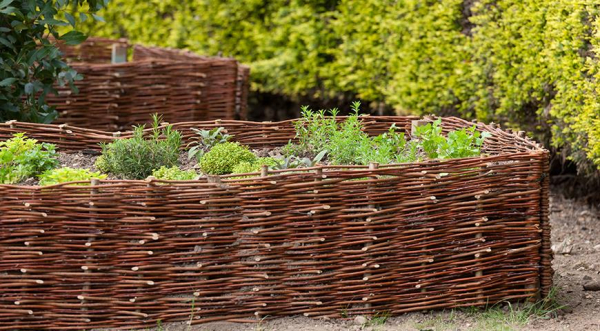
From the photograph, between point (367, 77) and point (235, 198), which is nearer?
point (235, 198)

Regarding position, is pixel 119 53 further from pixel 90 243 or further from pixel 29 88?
pixel 90 243

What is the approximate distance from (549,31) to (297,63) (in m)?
3.39

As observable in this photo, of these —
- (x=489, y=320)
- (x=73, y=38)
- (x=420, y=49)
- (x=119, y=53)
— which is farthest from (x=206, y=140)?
(x=119, y=53)

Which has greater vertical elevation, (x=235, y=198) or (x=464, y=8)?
(x=464, y=8)

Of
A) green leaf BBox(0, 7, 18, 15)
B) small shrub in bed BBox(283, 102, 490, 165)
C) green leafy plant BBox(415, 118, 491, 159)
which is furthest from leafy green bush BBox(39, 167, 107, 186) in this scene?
green leafy plant BBox(415, 118, 491, 159)

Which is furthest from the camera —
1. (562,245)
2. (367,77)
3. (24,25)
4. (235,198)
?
(367,77)

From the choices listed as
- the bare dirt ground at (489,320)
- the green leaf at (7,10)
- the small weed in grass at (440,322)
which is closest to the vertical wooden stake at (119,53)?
the green leaf at (7,10)

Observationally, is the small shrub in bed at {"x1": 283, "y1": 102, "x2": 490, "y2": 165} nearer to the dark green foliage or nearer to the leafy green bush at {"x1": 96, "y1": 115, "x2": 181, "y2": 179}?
the leafy green bush at {"x1": 96, "y1": 115, "x2": 181, "y2": 179}

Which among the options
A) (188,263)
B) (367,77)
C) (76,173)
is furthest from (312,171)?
(367,77)

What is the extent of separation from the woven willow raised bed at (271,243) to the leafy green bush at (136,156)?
0.58m

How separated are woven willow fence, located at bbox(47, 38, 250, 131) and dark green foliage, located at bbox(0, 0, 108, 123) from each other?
990mm

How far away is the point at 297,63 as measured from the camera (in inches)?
350

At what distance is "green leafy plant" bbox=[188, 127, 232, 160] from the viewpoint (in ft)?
15.8

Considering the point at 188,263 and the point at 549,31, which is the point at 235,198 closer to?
the point at 188,263
